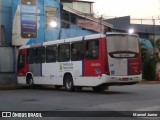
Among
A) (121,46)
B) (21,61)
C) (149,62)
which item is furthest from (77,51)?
(149,62)

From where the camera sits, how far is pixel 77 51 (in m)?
24.0

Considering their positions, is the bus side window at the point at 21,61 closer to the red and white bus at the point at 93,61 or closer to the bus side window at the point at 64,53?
the red and white bus at the point at 93,61

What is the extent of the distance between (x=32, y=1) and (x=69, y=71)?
9889mm

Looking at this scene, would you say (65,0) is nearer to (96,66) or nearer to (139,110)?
(96,66)

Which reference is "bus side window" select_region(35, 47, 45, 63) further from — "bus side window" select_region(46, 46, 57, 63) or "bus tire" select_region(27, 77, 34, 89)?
"bus tire" select_region(27, 77, 34, 89)

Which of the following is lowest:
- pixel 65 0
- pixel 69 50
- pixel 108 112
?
pixel 108 112

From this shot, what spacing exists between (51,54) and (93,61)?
4572 mm

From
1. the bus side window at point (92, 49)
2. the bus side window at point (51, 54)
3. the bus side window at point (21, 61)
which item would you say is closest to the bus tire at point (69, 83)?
the bus side window at point (51, 54)

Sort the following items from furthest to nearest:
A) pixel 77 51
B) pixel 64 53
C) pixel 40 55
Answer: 1. pixel 40 55
2. pixel 64 53
3. pixel 77 51

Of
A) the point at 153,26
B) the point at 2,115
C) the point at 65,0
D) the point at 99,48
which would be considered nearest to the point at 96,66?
the point at 99,48

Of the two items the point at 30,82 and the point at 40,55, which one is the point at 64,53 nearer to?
the point at 40,55

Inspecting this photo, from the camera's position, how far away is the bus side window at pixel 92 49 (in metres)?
22.5

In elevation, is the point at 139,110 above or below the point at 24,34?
below

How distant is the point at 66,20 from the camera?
125ft
